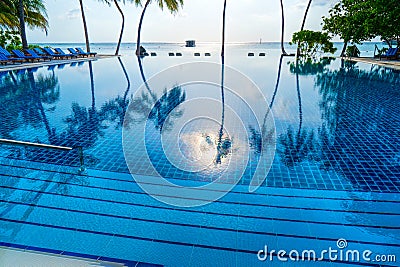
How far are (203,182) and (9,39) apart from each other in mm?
19502

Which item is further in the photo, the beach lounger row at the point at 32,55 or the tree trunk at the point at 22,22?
the tree trunk at the point at 22,22

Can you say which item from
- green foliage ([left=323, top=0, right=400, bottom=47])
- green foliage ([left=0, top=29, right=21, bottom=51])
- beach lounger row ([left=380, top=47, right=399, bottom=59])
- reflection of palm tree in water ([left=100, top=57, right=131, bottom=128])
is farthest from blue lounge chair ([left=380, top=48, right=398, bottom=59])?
green foliage ([left=0, top=29, right=21, bottom=51])

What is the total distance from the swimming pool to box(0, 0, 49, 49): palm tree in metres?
13.1

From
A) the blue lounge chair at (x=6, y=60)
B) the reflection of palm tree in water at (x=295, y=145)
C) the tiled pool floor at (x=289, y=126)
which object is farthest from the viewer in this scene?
the blue lounge chair at (x=6, y=60)

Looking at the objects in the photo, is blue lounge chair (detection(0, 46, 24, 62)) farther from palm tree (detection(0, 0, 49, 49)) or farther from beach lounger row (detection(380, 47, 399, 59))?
beach lounger row (detection(380, 47, 399, 59))

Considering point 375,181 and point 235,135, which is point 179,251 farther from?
point 235,135

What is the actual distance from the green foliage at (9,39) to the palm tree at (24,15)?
1.60 ft

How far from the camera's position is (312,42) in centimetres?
A: 1964

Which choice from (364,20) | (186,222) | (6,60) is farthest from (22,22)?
(364,20)

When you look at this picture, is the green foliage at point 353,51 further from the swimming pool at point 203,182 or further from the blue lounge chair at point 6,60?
the blue lounge chair at point 6,60

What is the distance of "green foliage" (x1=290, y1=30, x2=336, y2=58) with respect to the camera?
19.2 meters

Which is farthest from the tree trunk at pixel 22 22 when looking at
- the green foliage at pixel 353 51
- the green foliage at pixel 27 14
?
the green foliage at pixel 353 51

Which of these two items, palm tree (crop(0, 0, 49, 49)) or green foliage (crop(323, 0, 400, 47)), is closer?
green foliage (crop(323, 0, 400, 47))

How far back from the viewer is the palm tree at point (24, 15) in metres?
16.8
